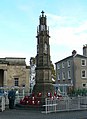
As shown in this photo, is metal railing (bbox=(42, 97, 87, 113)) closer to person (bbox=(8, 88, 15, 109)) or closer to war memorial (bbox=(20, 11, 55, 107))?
war memorial (bbox=(20, 11, 55, 107))

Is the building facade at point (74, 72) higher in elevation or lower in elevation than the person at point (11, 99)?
higher

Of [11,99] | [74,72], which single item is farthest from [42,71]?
[74,72]

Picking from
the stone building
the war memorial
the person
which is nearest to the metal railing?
the war memorial

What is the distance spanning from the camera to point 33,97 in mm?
22328

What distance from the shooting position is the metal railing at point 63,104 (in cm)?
1864

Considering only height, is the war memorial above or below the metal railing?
above

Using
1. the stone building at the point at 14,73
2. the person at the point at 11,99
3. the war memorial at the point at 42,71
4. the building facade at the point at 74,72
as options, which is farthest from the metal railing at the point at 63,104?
the stone building at the point at 14,73

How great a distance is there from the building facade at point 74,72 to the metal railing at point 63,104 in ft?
101

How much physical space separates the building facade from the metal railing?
30897 millimetres

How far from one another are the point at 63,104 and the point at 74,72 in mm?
35642

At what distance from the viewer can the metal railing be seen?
18.6m

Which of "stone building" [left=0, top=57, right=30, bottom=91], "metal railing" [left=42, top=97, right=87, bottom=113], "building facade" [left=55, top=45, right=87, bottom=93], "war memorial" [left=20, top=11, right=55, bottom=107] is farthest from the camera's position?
"building facade" [left=55, top=45, right=87, bottom=93]

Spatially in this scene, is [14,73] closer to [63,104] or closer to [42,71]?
[42,71]

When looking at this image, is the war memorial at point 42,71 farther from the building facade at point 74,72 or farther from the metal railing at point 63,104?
the building facade at point 74,72
